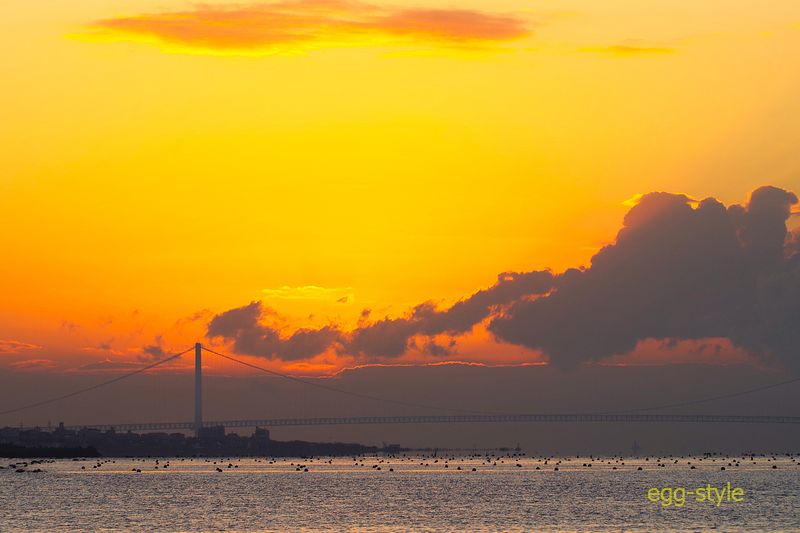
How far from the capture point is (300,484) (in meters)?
174

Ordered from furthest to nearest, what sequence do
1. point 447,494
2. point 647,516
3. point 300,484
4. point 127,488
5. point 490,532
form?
1. point 300,484
2. point 127,488
3. point 447,494
4. point 647,516
5. point 490,532

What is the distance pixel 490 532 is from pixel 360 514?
21168mm

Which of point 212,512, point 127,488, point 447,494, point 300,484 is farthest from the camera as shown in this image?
point 300,484

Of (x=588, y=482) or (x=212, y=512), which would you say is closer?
(x=212, y=512)

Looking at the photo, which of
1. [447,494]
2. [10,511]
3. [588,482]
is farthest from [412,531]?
[588,482]

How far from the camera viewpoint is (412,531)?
8994 cm

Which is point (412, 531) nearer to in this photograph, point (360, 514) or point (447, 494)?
point (360, 514)

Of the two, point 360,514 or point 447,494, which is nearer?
point 360,514

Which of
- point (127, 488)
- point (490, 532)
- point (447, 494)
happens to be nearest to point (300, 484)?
point (127, 488)

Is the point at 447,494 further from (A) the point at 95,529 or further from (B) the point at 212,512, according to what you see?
(A) the point at 95,529

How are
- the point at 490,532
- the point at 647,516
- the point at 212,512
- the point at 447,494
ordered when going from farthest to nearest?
the point at 447,494 < the point at 212,512 < the point at 647,516 < the point at 490,532

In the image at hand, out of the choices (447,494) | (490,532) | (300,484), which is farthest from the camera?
(300,484)

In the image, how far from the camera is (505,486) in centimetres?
16812

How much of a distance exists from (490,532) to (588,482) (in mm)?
92809
